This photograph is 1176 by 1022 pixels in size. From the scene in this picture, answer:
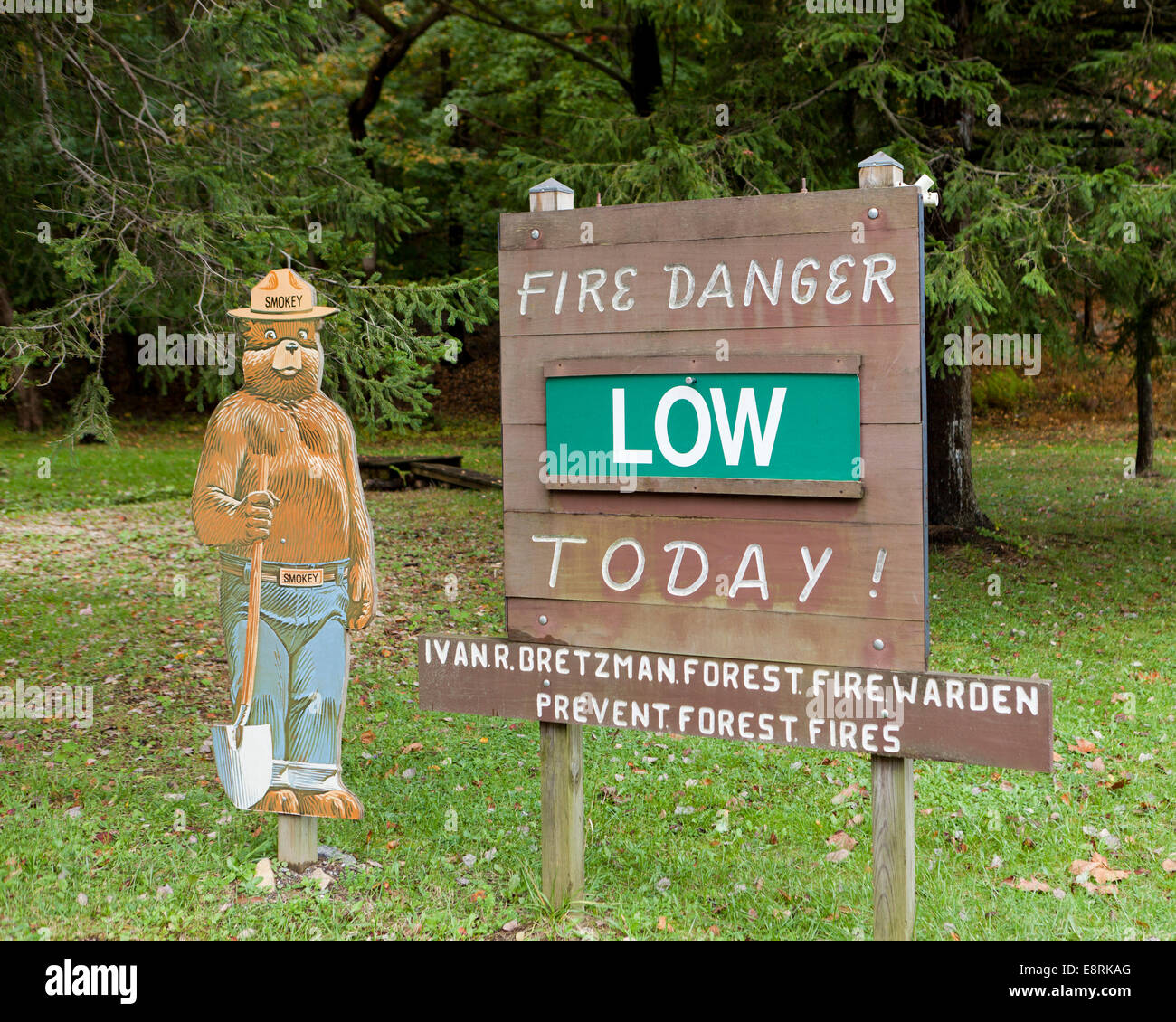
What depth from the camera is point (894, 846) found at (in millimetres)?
3500

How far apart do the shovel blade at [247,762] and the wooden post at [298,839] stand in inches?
6.0

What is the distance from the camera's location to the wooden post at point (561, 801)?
13.3 ft

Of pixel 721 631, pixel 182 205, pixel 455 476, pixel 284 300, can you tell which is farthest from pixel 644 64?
pixel 721 631

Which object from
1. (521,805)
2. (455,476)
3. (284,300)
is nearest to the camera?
(284,300)

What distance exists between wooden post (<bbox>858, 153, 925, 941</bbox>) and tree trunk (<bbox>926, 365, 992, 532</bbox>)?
775 centimetres

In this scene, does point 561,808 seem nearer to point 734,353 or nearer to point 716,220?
point 734,353

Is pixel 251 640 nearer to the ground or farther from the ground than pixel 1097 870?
farther from the ground

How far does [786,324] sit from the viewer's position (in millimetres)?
3512

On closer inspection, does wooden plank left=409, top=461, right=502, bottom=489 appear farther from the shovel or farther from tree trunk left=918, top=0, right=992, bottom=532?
the shovel

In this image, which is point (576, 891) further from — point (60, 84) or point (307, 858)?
point (60, 84)

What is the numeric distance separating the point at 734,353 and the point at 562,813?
5.99 ft

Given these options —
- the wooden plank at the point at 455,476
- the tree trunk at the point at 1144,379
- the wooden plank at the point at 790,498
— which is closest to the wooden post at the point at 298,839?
the wooden plank at the point at 790,498

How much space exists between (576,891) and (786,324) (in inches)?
88.2

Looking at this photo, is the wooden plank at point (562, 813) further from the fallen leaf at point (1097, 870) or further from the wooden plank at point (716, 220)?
the fallen leaf at point (1097, 870)
